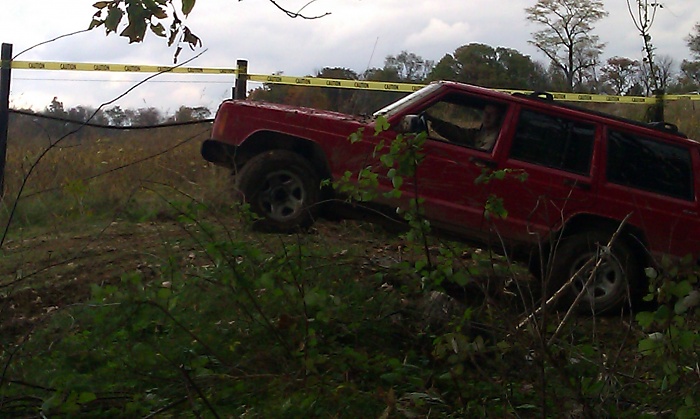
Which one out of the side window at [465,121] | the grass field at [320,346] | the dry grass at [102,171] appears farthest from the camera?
the dry grass at [102,171]

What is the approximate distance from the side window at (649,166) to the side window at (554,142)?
0.21 metres

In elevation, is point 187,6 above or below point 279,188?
above

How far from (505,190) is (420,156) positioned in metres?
3.19

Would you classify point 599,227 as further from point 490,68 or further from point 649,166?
point 490,68

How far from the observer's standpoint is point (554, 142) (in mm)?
7668

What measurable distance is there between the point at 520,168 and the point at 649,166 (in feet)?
3.68

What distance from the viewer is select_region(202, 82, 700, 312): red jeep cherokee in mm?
7457

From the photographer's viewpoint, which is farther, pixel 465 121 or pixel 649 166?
pixel 465 121

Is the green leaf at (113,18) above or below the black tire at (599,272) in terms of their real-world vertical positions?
above

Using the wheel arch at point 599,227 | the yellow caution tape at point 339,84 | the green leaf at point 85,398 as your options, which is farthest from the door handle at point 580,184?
the green leaf at point 85,398

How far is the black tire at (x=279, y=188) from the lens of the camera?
7.83 metres

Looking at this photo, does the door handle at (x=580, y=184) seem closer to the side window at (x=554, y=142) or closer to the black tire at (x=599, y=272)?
the side window at (x=554, y=142)

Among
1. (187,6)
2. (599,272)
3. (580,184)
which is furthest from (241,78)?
(187,6)

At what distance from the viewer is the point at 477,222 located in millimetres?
7539
